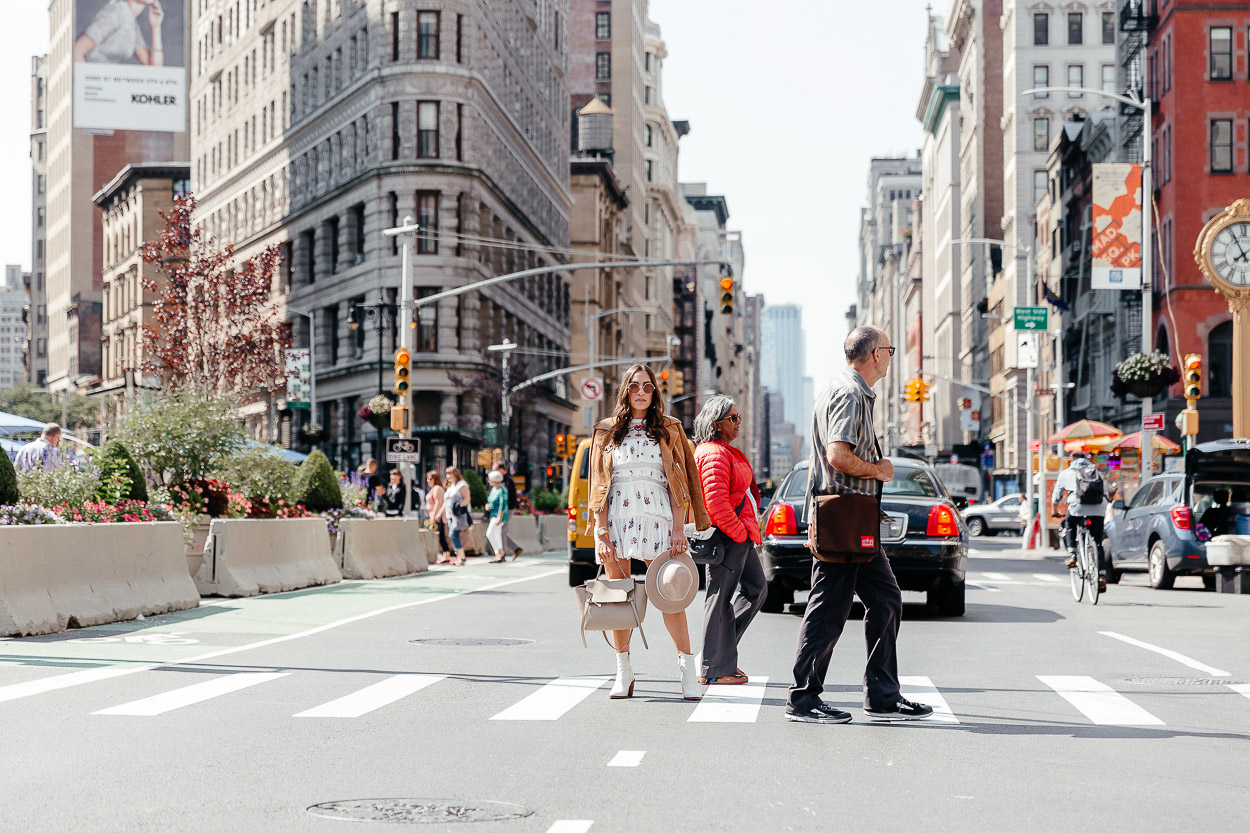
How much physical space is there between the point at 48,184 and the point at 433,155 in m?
87.5

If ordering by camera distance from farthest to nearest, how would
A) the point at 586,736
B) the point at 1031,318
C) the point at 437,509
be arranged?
the point at 1031,318
the point at 437,509
the point at 586,736

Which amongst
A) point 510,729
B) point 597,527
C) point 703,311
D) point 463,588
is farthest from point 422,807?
point 703,311

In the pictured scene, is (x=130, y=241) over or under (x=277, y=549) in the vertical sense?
over

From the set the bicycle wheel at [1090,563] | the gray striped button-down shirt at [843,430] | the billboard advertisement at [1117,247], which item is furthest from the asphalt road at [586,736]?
the billboard advertisement at [1117,247]

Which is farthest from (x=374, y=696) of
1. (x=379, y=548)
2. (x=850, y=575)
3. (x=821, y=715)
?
(x=379, y=548)

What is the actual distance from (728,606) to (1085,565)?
10.8 metres

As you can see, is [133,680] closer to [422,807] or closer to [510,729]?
[510,729]

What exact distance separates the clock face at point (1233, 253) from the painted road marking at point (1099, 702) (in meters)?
33.9

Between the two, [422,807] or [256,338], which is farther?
[256,338]

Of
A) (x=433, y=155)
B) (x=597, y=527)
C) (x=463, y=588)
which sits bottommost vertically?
(x=463, y=588)

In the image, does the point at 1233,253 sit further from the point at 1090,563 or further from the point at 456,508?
the point at 1090,563

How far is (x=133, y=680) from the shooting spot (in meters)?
11.1

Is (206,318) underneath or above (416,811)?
above

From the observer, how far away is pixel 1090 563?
2017cm
